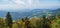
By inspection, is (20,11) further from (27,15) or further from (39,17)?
(39,17)

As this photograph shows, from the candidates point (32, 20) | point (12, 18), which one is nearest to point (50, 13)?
point (32, 20)

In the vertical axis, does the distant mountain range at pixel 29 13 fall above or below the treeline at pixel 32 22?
above

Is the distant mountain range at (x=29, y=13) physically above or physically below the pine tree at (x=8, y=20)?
above

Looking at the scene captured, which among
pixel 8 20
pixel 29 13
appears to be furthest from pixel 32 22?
pixel 8 20

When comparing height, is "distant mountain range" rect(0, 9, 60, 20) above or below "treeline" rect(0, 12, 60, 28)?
above

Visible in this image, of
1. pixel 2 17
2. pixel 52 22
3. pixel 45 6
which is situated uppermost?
pixel 45 6

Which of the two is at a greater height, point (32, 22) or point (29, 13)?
point (29, 13)

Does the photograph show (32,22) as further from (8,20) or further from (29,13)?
(8,20)

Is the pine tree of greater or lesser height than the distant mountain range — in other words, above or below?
below
